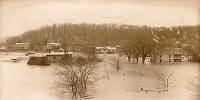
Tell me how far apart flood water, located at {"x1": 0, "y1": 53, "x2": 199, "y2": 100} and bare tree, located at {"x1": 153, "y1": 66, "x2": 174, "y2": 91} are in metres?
0.03

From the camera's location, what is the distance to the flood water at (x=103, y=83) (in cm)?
232

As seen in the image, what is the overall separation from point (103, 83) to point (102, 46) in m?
0.27

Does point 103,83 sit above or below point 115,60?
below

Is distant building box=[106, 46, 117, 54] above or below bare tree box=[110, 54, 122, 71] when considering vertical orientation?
above

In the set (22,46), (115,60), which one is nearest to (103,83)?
(115,60)

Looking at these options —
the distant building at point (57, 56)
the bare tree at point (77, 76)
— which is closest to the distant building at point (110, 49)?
the bare tree at point (77, 76)

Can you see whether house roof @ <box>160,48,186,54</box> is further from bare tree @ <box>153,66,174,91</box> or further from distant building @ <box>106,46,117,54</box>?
distant building @ <box>106,46,117,54</box>

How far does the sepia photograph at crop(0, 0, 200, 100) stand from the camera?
7.69 ft

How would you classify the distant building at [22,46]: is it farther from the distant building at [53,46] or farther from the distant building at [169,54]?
the distant building at [169,54]

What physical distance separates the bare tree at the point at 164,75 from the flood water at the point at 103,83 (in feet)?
0.10

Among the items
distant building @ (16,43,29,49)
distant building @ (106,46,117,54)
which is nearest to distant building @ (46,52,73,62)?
distant building @ (16,43,29,49)

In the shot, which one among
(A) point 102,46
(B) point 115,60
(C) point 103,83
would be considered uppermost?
(A) point 102,46

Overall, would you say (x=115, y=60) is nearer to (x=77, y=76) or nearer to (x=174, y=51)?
(x=77, y=76)

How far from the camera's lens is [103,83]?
238cm
